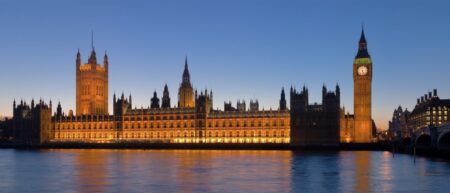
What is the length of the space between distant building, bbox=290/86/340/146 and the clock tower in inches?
396

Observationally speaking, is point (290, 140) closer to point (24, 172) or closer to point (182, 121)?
point (182, 121)

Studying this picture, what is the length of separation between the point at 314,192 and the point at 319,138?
88212mm

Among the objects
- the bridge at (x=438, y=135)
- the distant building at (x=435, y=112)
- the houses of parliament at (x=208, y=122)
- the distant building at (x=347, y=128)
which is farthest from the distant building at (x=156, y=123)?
the distant building at (x=435, y=112)

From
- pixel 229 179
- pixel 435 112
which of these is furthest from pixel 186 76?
pixel 229 179

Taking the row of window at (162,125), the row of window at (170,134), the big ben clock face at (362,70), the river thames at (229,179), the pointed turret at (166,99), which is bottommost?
the river thames at (229,179)

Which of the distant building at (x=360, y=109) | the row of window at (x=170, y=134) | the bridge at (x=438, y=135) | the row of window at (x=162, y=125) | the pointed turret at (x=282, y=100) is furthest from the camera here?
the pointed turret at (x=282, y=100)

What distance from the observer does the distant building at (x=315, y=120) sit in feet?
411

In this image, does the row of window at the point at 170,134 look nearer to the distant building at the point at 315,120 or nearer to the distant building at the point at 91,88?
the distant building at the point at 315,120

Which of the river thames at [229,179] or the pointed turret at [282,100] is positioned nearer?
the river thames at [229,179]

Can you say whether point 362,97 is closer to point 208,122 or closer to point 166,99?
point 208,122

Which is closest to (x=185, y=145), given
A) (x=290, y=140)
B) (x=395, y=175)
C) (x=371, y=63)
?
(x=290, y=140)

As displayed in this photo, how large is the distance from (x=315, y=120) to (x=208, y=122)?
85.9 ft

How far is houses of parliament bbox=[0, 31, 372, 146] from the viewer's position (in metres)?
127

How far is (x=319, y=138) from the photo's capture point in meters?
126
